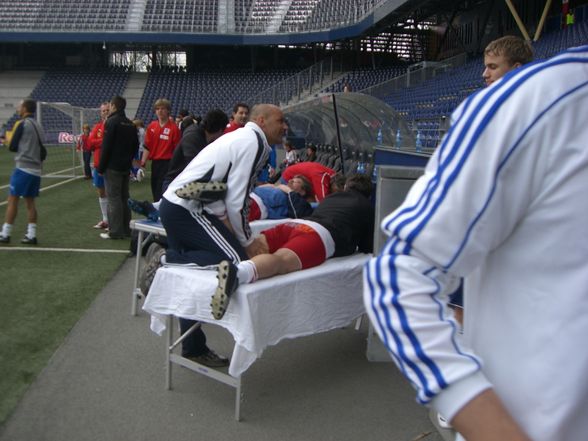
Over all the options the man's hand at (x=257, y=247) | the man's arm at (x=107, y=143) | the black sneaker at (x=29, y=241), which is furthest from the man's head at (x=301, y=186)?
the black sneaker at (x=29, y=241)

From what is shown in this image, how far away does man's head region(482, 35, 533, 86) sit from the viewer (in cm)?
277

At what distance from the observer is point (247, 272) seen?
3.68 meters

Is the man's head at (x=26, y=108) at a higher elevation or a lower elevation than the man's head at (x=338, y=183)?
higher

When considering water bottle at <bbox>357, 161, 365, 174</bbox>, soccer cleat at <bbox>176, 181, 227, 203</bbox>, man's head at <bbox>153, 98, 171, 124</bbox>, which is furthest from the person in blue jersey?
water bottle at <bbox>357, 161, 365, 174</bbox>

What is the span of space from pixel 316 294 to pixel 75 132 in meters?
17.8

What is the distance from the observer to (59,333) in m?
4.75

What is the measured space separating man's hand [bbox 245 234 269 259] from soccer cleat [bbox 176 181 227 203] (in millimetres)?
461

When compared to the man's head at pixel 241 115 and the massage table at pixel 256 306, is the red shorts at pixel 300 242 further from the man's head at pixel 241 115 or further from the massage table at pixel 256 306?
the man's head at pixel 241 115

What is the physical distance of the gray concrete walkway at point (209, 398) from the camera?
3.35 metres

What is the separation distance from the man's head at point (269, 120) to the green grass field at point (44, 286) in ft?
6.99

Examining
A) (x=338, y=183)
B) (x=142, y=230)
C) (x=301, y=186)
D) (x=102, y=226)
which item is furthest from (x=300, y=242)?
(x=102, y=226)

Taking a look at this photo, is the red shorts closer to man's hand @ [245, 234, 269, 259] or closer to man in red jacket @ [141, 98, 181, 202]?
man's hand @ [245, 234, 269, 259]

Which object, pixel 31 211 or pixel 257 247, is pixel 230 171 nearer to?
pixel 257 247

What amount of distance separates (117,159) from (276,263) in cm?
495
